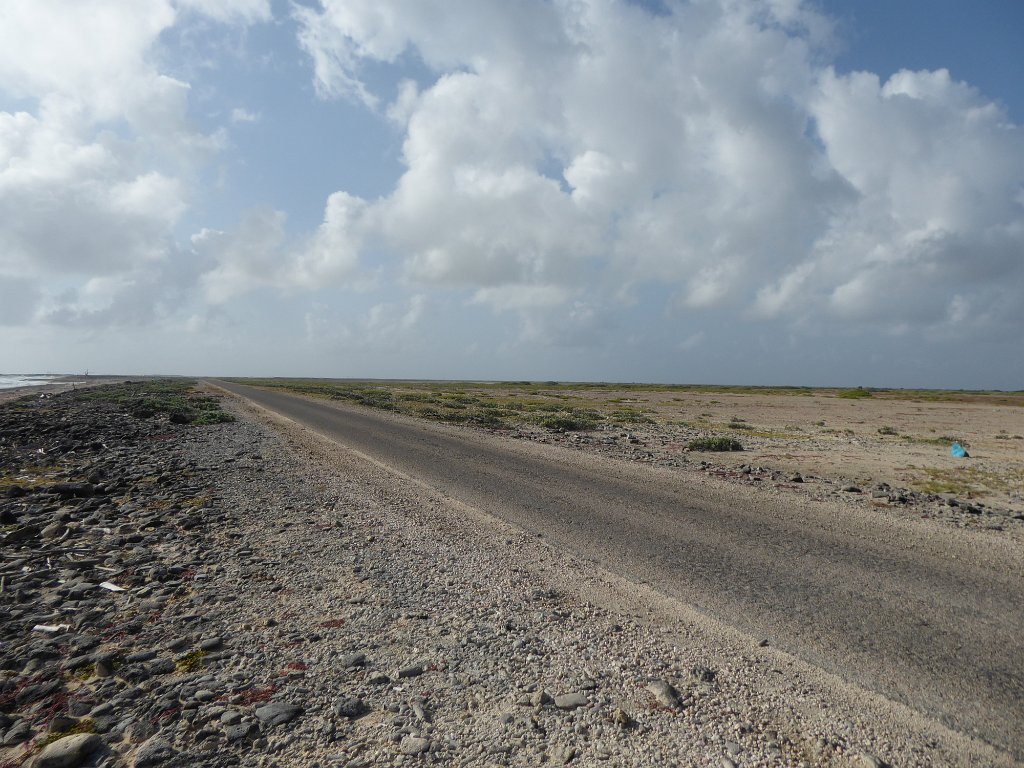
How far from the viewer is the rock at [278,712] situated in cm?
379

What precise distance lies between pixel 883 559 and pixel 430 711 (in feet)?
22.7

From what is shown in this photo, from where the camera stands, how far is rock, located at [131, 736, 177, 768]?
11.2 ft

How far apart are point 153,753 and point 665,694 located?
3717 mm

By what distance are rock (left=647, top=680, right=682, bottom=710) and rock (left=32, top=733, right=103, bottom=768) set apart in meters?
4.09

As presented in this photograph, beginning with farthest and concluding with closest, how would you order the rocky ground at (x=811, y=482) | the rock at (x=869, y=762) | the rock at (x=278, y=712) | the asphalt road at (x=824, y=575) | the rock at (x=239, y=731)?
the rocky ground at (x=811, y=482), the asphalt road at (x=824, y=575), the rock at (x=278, y=712), the rock at (x=239, y=731), the rock at (x=869, y=762)

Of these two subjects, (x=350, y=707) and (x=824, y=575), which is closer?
(x=350, y=707)

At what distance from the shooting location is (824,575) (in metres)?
6.77

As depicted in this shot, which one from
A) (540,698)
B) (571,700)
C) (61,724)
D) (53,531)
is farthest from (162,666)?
(53,531)

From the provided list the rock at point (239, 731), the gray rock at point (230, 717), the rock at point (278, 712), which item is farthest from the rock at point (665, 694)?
the gray rock at point (230, 717)

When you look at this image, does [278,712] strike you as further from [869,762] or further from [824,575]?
[824,575]

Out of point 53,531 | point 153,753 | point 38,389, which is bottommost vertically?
point 38,389

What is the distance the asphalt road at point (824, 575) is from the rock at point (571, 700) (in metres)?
2.18

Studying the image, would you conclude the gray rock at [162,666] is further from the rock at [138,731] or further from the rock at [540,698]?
the rock at [540,698]

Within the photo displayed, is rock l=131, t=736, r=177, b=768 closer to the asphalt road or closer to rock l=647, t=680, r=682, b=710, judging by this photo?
rock l=647, t=680, r=682, b=710
